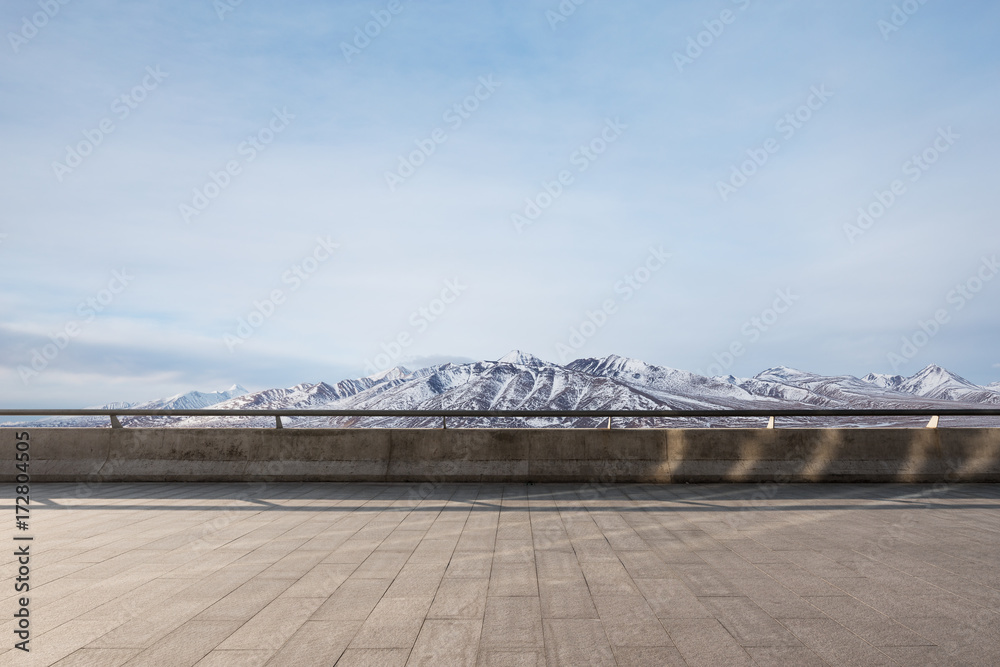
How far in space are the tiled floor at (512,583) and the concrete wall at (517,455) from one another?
2095mm

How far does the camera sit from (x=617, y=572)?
5.19 m

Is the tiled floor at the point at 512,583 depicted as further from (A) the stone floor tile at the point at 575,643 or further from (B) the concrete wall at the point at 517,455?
(B) the concrete wall at the point at 517,455

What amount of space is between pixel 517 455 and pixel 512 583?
6152mm

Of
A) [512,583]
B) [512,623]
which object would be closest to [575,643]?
[512,623]

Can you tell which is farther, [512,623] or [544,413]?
[544,413]

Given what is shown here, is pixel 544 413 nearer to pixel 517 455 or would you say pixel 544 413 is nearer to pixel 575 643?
pixel 517 455

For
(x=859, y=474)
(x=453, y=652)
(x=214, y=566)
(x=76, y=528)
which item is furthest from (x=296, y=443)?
(x=859, y=474)

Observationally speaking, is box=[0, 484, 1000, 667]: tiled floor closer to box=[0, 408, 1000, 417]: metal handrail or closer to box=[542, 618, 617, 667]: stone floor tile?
box=[542, 618, 617, 667]: stone floor tile

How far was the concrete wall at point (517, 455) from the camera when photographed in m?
10.9

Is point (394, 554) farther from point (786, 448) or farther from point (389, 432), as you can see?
point (786, 448)

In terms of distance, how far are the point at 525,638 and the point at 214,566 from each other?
131 inches

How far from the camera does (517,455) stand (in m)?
11.0

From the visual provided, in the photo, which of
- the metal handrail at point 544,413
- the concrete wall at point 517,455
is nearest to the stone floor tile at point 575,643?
the metal handrail at point 544,413

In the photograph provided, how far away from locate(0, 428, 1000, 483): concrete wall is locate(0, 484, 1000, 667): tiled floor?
A: 2095 millimetres
